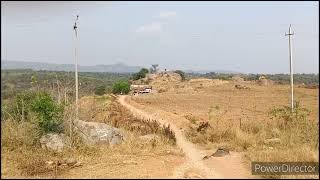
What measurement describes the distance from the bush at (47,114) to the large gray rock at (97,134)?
55cm

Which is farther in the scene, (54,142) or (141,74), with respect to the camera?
(141,74)

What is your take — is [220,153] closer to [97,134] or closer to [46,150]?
[97,134]

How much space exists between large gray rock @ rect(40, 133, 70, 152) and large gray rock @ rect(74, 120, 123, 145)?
56 centimetres

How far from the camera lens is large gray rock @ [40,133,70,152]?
39.0ft

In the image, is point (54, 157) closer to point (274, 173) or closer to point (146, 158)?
point (146, 158)

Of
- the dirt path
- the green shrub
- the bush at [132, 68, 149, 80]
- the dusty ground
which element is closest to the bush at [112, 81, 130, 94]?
the dusty ground

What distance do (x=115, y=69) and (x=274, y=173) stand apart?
169295mm

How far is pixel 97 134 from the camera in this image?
12727 millimetres

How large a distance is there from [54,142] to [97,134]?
1239 millimetres

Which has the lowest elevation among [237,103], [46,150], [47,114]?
[237,103]

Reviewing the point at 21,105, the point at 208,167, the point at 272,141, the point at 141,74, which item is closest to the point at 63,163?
the point at 208,167

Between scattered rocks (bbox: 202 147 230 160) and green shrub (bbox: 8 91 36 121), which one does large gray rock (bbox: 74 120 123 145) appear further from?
scattered rocks (bbox: 202 147 230 160)

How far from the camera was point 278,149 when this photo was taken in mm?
11266

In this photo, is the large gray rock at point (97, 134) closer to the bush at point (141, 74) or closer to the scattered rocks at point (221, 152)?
the scattered rocks at point (221, 152)
